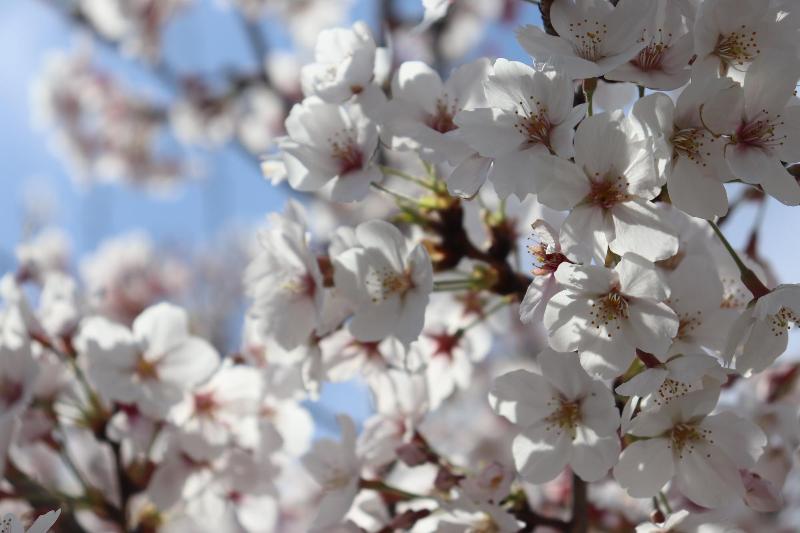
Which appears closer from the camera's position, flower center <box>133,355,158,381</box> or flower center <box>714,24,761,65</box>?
flower center <box>714,24,761,65</box>

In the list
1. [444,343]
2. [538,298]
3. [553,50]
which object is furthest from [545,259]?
[444,343]

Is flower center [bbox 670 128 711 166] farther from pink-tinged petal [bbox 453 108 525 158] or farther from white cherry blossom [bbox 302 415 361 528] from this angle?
white cherry blossom [bbox 302 415 361 528]

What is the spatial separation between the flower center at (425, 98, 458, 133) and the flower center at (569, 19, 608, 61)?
28 cm

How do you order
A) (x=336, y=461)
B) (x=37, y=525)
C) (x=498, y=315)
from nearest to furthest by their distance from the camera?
(x=37, y=525) → (x=336, y=461) → (x=498, y=315)

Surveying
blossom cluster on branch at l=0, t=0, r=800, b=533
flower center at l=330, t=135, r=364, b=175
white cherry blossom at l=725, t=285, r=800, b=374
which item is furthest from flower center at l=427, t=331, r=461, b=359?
white cherry blossom at l=725, t=285, r=800, b=374

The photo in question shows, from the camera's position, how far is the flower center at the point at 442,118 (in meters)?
1.39

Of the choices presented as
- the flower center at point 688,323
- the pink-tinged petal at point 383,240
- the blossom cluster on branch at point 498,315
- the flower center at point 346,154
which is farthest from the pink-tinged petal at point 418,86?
the flower center at point 688,323

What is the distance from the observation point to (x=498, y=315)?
1905mm

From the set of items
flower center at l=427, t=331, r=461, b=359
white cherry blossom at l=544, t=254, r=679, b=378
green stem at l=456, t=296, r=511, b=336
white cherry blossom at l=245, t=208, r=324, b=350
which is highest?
white cherry blossom at l=544, t=254, r=679, b=378

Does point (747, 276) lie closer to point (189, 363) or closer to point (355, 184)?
point (355, 184)

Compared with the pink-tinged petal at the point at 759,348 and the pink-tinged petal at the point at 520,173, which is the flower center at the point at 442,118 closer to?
the pink-tinged petal at the point at 520,173

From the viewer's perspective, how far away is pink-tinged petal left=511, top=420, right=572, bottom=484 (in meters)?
1.25

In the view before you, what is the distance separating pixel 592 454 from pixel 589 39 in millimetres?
603

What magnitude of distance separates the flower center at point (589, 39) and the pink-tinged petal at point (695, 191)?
192 millimetres
